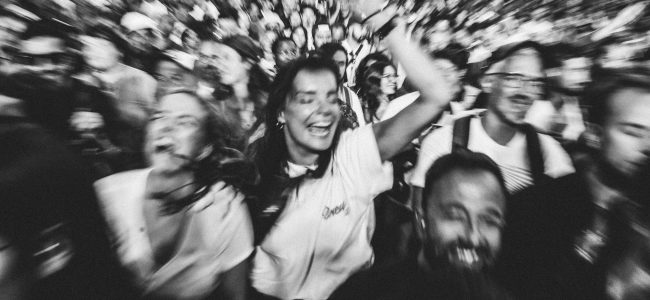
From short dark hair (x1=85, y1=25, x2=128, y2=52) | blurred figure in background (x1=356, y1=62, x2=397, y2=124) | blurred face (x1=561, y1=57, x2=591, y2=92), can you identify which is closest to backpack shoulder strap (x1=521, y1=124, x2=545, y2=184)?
blurred face (x1=561, y1=57, x2=591, y2=92)

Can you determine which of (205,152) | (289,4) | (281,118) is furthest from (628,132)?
(289,4)

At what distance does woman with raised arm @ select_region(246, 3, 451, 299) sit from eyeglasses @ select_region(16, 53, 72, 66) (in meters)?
1.30

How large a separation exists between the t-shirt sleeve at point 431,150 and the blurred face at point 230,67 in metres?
1.61

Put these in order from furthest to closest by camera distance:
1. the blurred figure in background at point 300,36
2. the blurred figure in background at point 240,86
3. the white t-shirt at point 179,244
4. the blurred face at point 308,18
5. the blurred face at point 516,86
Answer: the blurred face at point 308,18, the blurred figure in background at point 300,36, the blurred figure in background at point 240,86, the blurred face at point 516,86, the white t-shirt at point 179,244

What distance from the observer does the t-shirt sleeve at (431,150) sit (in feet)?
5.49

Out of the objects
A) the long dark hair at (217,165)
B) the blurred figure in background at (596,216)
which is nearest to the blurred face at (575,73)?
the blurred figure in background at (596,216)

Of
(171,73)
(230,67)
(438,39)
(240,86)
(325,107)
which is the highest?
(171,73)

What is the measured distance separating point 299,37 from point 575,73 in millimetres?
4113

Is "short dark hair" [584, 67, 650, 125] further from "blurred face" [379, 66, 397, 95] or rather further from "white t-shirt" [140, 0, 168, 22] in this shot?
"white t-shirt" [140, 0, 168, 22]

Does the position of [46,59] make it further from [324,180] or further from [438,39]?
[438,39]

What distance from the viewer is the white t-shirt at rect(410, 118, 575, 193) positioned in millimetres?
1604

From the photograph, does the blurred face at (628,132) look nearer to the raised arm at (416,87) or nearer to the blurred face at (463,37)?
the raised arm at (416,87)

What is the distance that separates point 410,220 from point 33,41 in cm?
232

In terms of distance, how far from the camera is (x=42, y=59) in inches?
66.1
